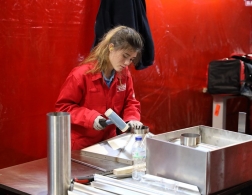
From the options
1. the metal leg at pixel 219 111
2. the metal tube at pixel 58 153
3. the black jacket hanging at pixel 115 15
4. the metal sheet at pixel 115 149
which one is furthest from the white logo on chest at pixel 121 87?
the metal leg at pixel 219 111

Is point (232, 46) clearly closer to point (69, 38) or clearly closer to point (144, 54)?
point (144, 54)

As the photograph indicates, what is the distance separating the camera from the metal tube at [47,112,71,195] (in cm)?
147

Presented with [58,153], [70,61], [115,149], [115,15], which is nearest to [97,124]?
[115,149]

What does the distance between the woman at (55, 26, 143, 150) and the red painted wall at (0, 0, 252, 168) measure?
1.56 feet

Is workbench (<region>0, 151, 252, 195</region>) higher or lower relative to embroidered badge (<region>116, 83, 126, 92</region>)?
lower

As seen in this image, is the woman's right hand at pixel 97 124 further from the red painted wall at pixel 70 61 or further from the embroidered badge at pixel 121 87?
the red painted wall at pixel 70 61

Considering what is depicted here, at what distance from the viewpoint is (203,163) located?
150 centimetres

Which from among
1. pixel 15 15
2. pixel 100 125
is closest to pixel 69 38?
pixel 15 15

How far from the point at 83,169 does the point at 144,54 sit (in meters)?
1.48

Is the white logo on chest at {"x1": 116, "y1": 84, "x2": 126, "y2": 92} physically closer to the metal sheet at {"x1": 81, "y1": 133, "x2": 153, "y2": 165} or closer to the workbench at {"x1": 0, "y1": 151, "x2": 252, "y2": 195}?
the metal sheet at {"x1": 81, "y1": 133, "x2": 153, "y2": 165}

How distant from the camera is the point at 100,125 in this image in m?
2.13

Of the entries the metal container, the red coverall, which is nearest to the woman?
the red coverall

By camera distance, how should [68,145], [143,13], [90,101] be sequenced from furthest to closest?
[143,13], [90,101], [68,145]

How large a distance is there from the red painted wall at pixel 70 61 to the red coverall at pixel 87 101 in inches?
18.5
